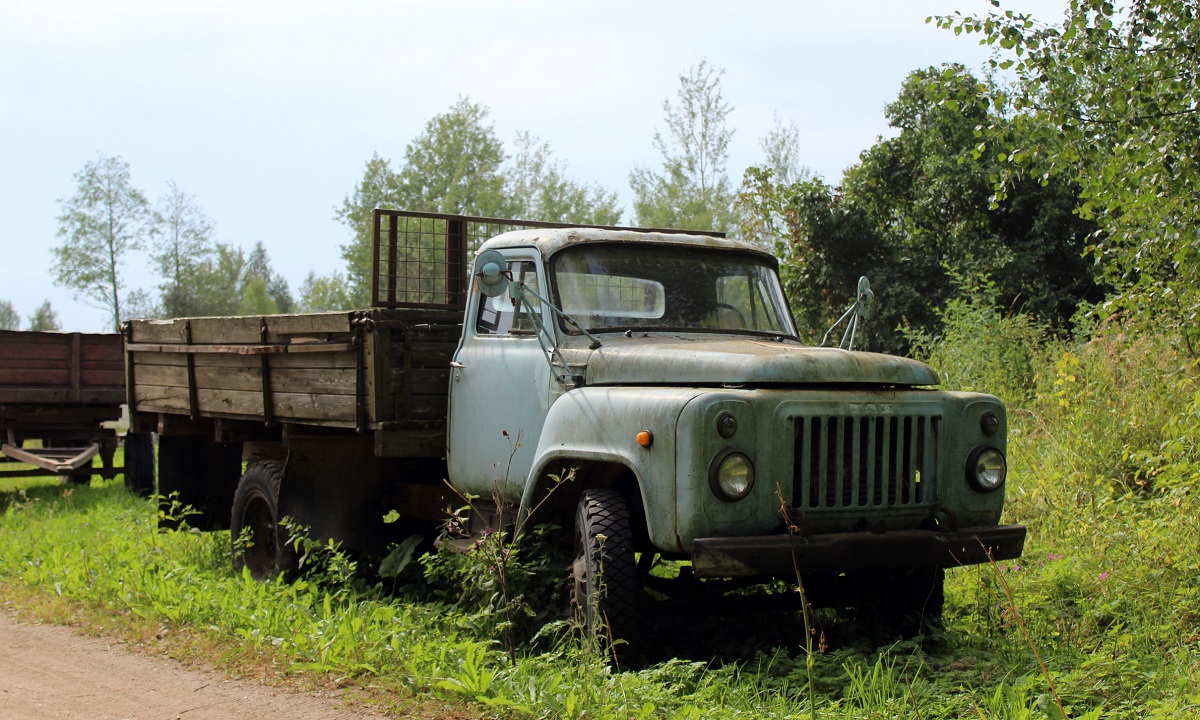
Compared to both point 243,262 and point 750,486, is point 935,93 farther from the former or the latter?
point 243,262

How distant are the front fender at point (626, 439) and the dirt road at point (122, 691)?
4.44 feet

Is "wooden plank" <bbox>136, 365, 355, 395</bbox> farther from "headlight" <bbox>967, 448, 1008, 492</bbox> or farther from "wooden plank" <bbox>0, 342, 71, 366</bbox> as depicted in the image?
"wooden plank" <bbox>0, 342, 71, 366</bbox>

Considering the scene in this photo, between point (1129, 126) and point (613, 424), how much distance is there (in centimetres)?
385

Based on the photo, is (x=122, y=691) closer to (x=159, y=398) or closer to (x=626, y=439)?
(x=626, y=439)

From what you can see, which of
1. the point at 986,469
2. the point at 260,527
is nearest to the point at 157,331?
the point at 260,527

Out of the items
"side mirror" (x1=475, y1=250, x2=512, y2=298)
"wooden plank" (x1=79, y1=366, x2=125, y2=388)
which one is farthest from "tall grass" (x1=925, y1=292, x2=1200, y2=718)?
"wooden plank" (x1=79, y1=366, x2=125, y2=388)

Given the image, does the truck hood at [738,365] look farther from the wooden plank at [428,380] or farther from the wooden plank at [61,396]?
the wooden plank at [61,396]

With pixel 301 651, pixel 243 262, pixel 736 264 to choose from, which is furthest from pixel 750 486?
pixel 243 262

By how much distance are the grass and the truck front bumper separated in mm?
232

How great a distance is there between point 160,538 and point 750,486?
572 cm

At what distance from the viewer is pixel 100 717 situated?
4879mm

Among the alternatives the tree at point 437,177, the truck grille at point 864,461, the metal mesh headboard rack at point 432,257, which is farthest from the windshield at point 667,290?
the tree at point 437,177

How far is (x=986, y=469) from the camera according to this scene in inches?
211

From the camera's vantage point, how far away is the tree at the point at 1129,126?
259 inches
